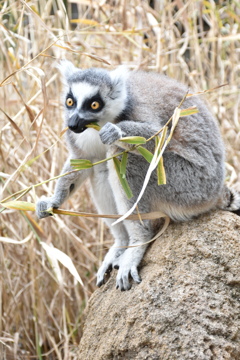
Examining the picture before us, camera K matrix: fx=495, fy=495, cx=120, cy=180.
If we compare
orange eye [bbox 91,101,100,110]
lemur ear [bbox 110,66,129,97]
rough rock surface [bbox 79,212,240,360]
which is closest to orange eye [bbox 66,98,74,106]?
orange eye [bbox 91,101,100,110]

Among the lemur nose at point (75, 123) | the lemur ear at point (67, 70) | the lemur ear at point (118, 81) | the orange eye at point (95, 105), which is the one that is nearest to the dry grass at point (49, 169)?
the lemur ear at point (67, 70)

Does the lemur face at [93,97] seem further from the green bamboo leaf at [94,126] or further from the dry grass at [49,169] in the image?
the dry grass at [49,169]

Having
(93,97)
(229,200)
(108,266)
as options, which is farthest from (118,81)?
(108,266)

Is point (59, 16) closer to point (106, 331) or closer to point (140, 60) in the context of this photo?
point (140, 60)

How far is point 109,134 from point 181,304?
1.03 meters

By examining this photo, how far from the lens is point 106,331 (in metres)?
2.99

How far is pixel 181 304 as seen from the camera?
2.71 m

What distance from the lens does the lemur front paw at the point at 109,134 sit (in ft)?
9.30

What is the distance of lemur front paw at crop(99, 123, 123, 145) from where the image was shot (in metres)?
2.83

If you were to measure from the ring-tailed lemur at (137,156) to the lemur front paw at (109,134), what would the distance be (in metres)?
0.14

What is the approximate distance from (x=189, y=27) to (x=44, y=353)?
3682 millimetres

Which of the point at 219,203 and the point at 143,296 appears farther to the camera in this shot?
the point at 219,203

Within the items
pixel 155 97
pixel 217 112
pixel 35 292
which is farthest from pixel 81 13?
pixel 35 292

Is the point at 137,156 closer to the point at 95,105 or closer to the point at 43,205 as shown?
the point at 95,105
